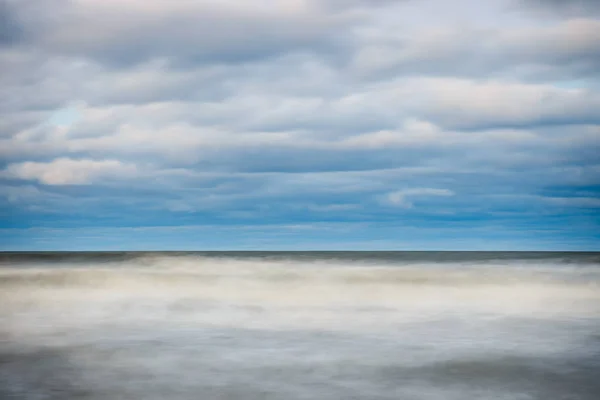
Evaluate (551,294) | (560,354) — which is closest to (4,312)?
(560,354)

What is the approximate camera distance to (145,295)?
18141 mm

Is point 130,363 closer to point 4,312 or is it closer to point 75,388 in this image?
point 75,388

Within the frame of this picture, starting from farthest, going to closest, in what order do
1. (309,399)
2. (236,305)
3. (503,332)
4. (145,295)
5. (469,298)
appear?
1. (145,295)
2. (469,298)
3. (236,305)
4. (503,332)
5. (309,399)

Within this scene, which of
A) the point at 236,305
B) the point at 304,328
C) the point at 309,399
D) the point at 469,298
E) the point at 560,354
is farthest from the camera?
the point at 469,298

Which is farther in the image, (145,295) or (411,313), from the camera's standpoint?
(145,295)

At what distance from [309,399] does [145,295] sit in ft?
42.1

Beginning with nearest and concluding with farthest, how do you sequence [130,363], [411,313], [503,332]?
[130,363] → [503,332] → [411,313]

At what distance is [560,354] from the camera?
8.16 metres

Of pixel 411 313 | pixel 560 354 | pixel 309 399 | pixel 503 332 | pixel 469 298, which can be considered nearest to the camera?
pixel 309 399

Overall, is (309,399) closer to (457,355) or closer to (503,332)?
(457,355)

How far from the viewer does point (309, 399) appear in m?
5.93

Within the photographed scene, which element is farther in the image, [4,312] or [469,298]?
[469,298]

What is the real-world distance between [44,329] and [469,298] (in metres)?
9.96

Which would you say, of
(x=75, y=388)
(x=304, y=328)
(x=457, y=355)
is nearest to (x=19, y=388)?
(x=75, y=388)
